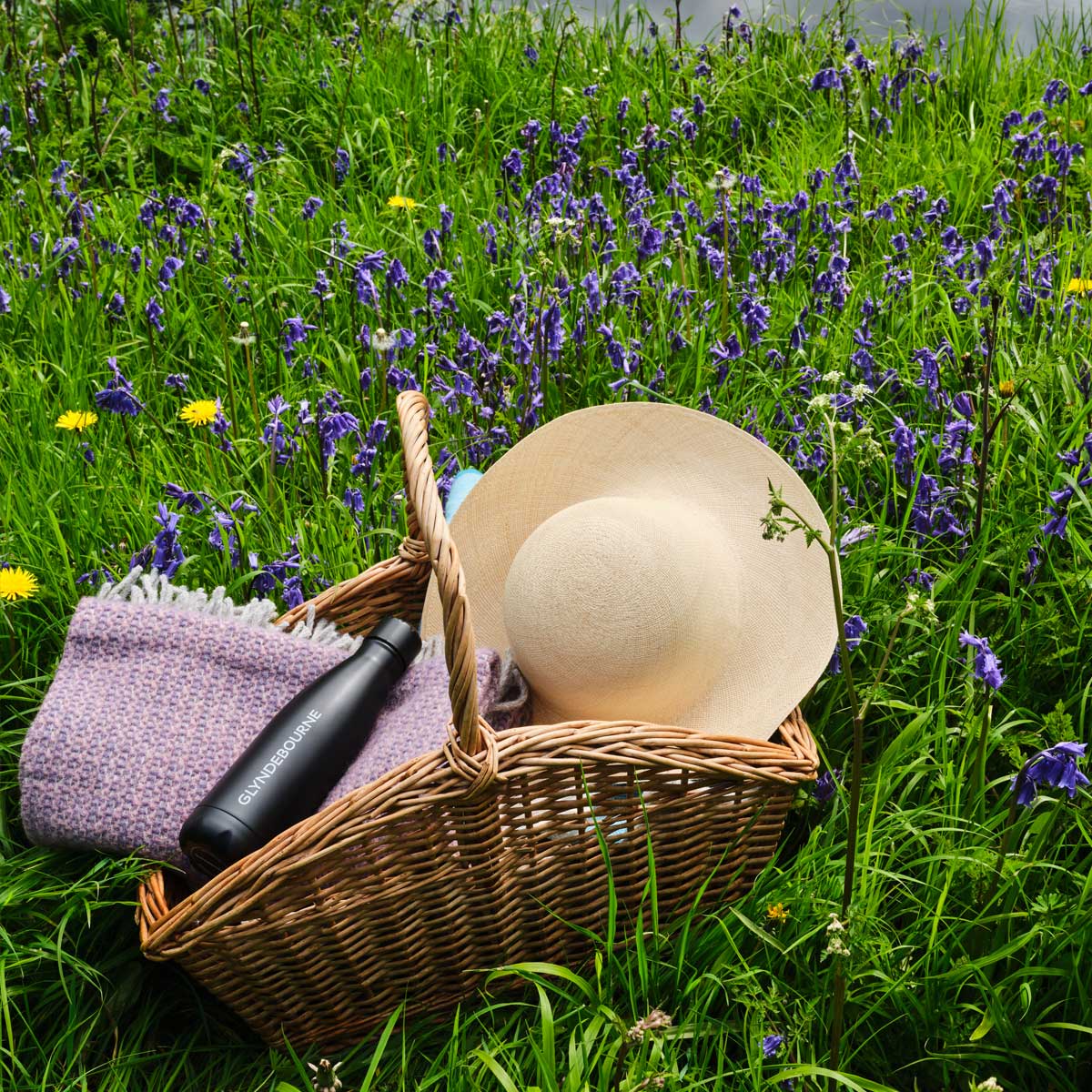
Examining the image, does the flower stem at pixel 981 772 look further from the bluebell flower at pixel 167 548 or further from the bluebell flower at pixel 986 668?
the bluebell flower at pixel 167 548

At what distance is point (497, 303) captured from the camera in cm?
368

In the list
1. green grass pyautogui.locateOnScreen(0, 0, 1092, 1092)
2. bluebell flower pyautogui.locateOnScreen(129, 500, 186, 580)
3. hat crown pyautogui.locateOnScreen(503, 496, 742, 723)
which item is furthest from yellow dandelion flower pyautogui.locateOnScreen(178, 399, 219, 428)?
hat crown pyautogui.locateOnScreen(503, 496, 742, 723)

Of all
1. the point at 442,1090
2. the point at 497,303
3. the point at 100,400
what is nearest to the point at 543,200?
the point at 497,303

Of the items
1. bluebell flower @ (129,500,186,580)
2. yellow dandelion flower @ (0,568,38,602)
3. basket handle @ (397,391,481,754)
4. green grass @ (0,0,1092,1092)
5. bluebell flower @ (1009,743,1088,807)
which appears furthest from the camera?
yellow dandelion flower @ (0,568,38,602)

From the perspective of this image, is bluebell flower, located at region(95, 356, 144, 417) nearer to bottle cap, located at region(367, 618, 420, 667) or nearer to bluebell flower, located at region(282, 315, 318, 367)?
bluebell flower, located at region(282, 315, 318, 367)

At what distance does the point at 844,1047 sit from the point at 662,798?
0.48m

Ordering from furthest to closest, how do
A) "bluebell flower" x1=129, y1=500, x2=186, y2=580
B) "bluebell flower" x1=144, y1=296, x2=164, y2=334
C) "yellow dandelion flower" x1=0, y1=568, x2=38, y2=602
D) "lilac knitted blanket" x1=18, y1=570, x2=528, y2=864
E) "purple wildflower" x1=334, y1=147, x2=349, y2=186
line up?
"purple wildflower" x1=334, y1=147, x2=349, y2=186
"bluebell flower" x1=144, y1=296, x2=164, y2=334
"yellow dandelion flower" x1=0, y1=568, x2=38, y2=602
"bluebell flower" x1=129, y1=500, x2=186, y2=580
"lilac knitted blanket" x1=18, y1=570, x2=528, y2=864

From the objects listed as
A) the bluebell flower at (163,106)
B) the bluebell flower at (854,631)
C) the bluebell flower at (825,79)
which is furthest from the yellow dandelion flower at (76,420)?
the bluebell flower at (825,79)

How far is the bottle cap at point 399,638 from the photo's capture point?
230cm

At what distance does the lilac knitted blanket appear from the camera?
82.0 inches

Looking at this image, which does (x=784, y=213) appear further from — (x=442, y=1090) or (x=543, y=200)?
(x=442, y=1090)

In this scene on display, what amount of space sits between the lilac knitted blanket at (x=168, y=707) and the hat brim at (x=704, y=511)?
0.26 metres

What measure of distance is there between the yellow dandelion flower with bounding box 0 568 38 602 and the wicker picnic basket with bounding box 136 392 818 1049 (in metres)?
0.83

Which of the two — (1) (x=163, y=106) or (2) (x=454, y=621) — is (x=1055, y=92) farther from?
(2) (x=454, y=621)
